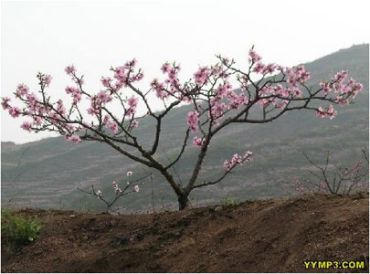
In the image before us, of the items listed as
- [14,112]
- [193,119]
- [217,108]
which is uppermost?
[14,112]

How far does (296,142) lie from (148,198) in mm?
15340

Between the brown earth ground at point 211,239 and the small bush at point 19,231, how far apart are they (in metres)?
0.15

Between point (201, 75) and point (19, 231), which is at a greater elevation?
point (201, 75)

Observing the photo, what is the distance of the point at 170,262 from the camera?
6.84 m

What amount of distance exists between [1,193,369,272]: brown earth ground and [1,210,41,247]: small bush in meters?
0.15

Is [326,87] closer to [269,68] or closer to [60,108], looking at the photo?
[269,68]

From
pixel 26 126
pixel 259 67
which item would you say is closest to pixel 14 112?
pixel 26 126

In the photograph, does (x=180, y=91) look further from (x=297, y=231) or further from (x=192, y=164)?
(x=192, y=164)

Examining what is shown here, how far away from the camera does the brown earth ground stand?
5.85 m

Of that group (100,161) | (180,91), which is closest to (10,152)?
(100,161)

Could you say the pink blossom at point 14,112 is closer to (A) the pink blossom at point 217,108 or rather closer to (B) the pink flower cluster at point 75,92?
(B) the pink flower cluster at point 75,92

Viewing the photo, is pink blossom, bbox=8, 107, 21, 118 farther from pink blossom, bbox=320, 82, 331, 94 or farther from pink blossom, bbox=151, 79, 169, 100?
pink blossom, bbox=320, 82, 331, 94

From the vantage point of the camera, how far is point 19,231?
8852mm

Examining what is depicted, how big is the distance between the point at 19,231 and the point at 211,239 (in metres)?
3.56
